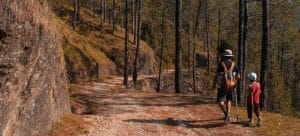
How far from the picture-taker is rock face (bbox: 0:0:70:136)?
9641 millimetres

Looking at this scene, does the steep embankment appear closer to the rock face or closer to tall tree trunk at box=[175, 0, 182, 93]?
tall tree trunk at box=[175, 0, 182, 93]

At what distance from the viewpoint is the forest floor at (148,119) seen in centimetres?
1421

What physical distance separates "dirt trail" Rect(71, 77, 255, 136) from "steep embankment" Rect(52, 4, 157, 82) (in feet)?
50.5

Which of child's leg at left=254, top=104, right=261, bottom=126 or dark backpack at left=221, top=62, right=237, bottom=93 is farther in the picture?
child's leg at left=254, top=104, right=261, bottom=126

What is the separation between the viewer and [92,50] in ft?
164

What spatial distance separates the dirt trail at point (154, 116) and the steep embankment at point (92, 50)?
15.4m

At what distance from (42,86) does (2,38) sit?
332 centimetres

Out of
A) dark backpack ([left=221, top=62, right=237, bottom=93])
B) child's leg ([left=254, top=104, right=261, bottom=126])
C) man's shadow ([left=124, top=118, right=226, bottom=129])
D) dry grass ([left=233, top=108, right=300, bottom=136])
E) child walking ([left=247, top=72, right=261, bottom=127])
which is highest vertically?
dark backpack ([left=221, top=62, right=237, bottom=93])

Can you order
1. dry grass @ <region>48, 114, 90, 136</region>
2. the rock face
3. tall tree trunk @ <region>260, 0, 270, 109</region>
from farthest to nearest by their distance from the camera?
1. tall tree trunk @ <region>260, 0, 270, 109</region>
2. dry grass @ <region>48, 114, 90, 136</region>
3. the rock face

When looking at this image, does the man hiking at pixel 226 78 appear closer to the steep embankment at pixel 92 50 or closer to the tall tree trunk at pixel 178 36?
the tall tree trunk at pixel 178 36

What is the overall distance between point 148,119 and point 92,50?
114 feet

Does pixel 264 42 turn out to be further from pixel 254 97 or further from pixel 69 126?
pixel 69 126

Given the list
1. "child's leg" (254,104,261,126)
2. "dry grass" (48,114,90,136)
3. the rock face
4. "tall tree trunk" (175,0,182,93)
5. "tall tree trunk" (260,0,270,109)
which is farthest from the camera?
"tall tree trunk" (175,0,182,93)

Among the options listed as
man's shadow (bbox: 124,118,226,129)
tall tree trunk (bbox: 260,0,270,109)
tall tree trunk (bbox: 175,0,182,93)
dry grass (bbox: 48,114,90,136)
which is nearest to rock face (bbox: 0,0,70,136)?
dry grass (bbox: 48,114,90,136)
